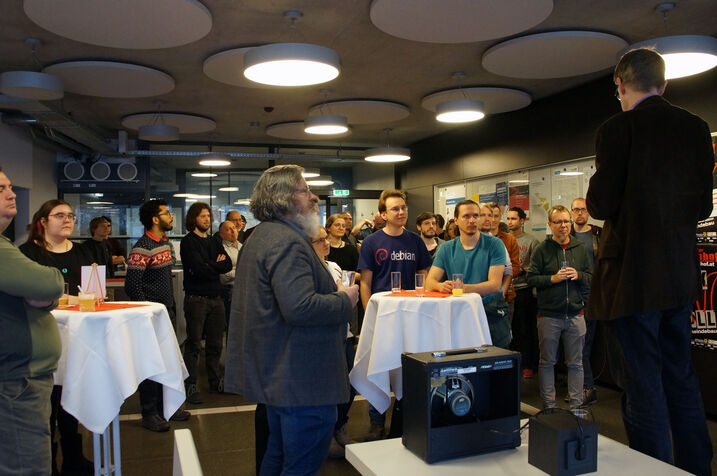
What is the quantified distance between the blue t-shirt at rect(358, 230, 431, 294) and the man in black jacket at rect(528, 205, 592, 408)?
114cm

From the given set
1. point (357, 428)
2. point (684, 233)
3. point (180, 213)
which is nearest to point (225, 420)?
point (357, 428)

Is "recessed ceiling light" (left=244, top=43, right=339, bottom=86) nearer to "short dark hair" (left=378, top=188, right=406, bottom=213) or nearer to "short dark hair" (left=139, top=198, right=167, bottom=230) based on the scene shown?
"short dark hair" (left=378, top=188, right=406, bottom=213)

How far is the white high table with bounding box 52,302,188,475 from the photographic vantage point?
2.81 meters

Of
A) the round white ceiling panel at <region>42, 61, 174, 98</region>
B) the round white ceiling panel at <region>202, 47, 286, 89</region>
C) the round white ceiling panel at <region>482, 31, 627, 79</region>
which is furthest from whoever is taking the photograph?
the round white ceiling panel at <region>42, 61, 174, 98</region>

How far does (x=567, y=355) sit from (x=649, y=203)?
9.37 feet

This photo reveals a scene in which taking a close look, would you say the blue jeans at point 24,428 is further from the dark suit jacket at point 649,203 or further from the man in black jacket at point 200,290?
the man in black jacket at point 200,290

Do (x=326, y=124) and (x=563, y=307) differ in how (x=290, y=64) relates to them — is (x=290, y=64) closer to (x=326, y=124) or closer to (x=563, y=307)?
(x=326, y=124)

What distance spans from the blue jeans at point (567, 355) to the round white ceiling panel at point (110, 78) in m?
4.31

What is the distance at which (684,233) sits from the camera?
192 centimetres

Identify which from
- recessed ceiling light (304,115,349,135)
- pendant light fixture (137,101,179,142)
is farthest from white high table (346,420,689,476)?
pendant light fixture (137,101,179,142)

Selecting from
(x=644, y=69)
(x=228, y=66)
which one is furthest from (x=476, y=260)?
(x=228, y=66)

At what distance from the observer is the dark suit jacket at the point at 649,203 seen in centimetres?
188

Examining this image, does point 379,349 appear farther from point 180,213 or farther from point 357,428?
point 180,213

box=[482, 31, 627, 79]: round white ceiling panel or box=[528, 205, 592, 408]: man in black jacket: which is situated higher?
box=[482, 31, 627, 79]: round white ceiling panel
